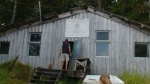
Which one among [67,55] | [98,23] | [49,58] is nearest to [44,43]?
[49,58]

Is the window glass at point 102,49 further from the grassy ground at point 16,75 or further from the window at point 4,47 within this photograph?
the window at point 4,47

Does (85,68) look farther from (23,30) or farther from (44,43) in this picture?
(23,30)

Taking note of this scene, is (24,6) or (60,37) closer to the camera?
(60,37)

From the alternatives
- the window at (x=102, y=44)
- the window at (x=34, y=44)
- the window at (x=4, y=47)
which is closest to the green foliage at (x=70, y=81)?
the window at (x=102, y=44)

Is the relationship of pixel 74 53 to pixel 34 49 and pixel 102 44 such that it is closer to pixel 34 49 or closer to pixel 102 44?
pixel 102 44

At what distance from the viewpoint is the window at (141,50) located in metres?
15.3

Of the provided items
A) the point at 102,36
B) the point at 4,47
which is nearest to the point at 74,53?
the point at 102,36

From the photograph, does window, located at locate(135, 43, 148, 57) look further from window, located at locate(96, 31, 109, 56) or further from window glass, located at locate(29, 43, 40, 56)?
window glass, located at locate(29, 43, 40, 56)

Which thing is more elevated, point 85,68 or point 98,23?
point 98,23

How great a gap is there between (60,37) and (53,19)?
1268mm

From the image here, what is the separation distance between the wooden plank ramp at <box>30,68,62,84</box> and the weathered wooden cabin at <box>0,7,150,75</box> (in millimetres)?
2396

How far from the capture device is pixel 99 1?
91.5 feet

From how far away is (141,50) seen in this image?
1538 centimetres

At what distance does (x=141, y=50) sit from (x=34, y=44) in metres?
6.60
